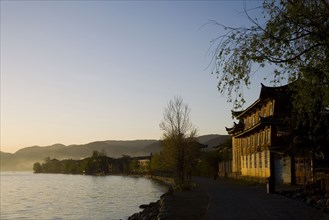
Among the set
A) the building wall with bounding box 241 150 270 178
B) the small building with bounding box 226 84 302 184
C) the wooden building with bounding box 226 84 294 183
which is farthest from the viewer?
the building wall with bounding box 241 150 270 178

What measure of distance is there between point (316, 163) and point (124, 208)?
70.4 ft

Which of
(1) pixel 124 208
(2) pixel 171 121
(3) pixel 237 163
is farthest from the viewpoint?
(3) pixel 237 163

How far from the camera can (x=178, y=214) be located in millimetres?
21125

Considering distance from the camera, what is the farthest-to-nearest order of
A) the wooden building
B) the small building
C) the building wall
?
1. the building wall
2. the wooden building
3. the small building

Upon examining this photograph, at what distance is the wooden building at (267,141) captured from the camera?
135 feet

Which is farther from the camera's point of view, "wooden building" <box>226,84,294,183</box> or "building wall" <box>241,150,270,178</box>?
→ "building wall" <box>241,150,270,178</box>

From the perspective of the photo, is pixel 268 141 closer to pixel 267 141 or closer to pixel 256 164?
pixel 267 141

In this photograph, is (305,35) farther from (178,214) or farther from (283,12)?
(178,214)

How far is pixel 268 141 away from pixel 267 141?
533mm

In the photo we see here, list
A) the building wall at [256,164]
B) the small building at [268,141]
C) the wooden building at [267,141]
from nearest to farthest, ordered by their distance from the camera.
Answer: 1. the small building at [268,141]
2. the wooden building at [267,141]
3. the building wall at [256,164]

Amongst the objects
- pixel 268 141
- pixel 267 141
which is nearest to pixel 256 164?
pixel 267 141

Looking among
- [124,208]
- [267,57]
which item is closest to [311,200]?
[267,57]

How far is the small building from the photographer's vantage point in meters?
40.8

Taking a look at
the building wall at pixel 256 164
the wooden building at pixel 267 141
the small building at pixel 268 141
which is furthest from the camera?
the building wall at pixel 256 164
